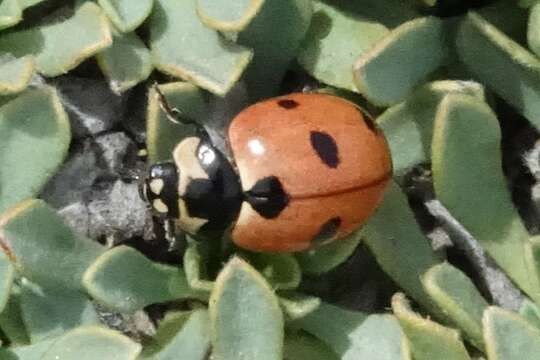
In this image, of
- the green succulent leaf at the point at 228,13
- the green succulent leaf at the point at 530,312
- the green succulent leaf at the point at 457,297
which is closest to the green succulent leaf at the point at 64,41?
the green succulent leaf at the point at 228,13

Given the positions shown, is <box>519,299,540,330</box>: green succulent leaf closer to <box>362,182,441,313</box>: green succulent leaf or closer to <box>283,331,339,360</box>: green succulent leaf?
<box>362,182,441,313</box>: green succulent leaf

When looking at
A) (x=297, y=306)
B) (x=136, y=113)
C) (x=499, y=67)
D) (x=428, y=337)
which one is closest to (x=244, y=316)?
(x=297, y=306)

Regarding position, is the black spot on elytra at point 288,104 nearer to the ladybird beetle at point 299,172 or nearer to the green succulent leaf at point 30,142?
the ladybird beetle at point 299,172

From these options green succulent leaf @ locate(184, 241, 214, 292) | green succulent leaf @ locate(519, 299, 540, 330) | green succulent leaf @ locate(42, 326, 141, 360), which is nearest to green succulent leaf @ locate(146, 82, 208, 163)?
green succulent leaf @ locate(184, 241, 214, 292)

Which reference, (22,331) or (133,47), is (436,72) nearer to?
(133,47)

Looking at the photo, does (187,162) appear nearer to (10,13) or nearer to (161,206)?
(161,206)

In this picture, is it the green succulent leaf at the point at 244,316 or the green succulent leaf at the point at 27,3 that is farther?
the green succulent leaf at the point at 27,3
